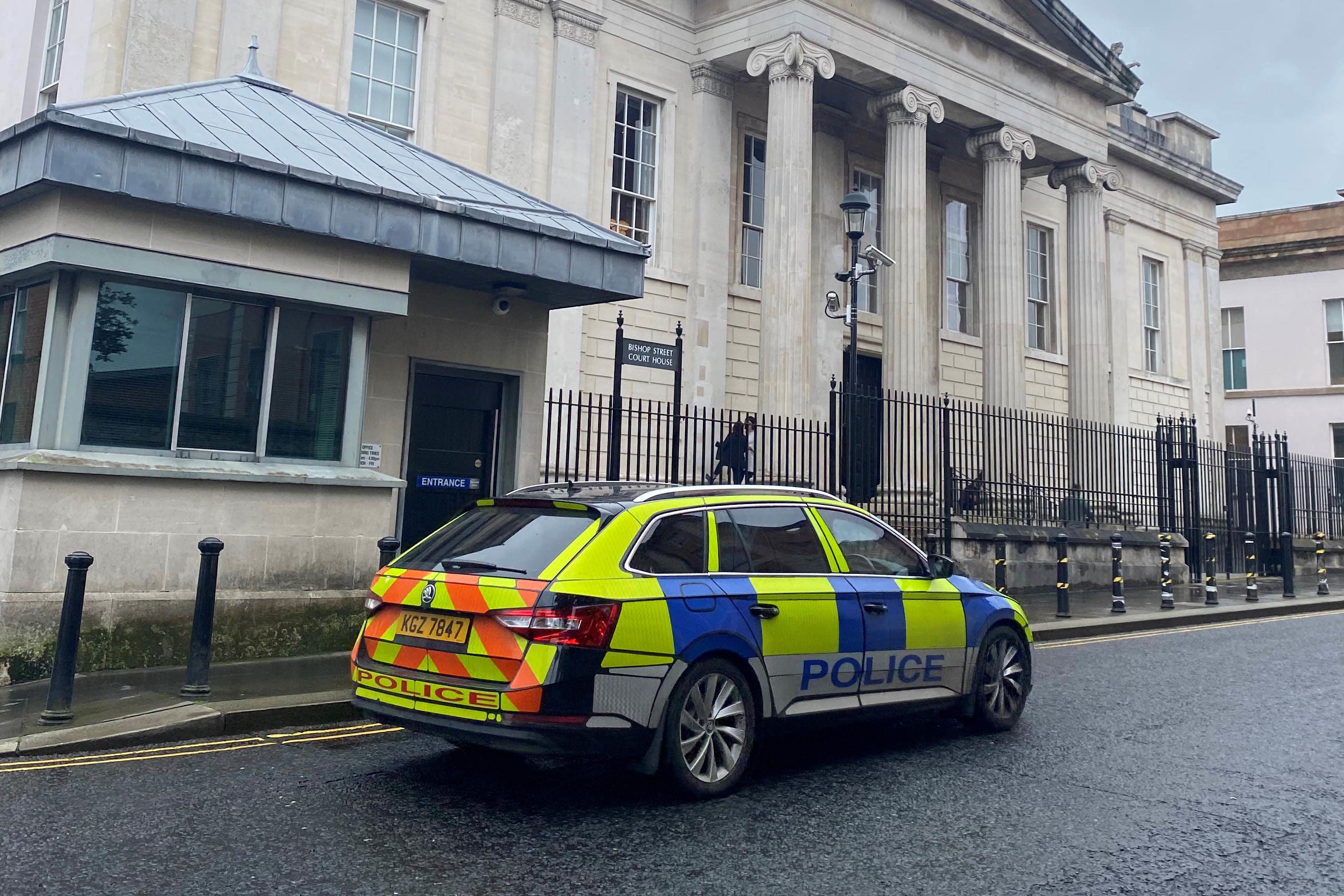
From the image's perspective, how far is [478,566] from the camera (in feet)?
17.4

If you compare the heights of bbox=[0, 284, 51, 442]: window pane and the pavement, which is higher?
bbox=[0, 284, 51, 442]: window pane

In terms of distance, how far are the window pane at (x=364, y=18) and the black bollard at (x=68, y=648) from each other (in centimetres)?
1275

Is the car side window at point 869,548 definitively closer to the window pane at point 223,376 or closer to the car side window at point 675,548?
the car side window at point 675,548

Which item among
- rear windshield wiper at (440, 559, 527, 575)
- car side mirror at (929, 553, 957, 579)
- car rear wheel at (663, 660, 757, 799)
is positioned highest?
car side mirror at (929, 553, 957, 579)

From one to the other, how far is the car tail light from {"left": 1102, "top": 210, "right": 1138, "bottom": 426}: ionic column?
92.9 ft

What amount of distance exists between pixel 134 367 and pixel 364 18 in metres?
10.6

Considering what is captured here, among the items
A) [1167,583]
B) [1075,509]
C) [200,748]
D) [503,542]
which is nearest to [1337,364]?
[1075,509]

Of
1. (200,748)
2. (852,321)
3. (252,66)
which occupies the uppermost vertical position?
(252,66)

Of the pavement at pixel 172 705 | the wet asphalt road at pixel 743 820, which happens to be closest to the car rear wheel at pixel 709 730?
the wet asphalt road at pixel 743 820

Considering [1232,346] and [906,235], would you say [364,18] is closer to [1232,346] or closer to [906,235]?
[906,235]

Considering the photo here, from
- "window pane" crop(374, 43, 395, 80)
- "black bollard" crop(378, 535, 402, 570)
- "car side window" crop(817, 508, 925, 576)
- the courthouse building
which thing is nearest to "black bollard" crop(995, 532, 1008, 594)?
the courthouse building

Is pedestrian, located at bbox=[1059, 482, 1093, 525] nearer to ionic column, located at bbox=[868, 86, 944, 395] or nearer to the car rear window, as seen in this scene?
ionic column, located at bbox=[868, 86, 944, 395]

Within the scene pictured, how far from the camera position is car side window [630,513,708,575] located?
17.7 feet

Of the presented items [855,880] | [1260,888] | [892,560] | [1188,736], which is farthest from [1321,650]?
[855,880]
